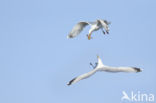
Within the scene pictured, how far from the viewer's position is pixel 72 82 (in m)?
39.0

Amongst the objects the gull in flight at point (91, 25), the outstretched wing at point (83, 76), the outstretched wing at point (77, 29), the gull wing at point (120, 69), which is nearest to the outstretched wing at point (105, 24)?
the gull in flight at point (91, 25)

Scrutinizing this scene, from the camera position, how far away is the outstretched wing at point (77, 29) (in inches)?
1622

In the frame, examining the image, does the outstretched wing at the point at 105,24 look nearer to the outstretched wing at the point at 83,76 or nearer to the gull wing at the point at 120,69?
the gull wing at the point at 120,69

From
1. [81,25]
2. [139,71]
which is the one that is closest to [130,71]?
[139,71]

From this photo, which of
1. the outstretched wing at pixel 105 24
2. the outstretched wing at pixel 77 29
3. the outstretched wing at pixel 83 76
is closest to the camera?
the outstretched wing at pixel 105 24

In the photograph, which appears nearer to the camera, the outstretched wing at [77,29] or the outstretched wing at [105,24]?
the outstretched wing at [105,24]

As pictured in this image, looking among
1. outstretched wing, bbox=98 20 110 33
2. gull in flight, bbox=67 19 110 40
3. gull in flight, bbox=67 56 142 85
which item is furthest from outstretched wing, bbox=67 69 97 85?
outstretched wing, bbox=98 20 110 33

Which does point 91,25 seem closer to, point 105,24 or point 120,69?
point 105,24

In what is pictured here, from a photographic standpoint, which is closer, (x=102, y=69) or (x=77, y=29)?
(x=102, y=69)

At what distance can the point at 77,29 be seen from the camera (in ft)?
136

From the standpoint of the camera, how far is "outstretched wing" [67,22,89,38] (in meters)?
41.2

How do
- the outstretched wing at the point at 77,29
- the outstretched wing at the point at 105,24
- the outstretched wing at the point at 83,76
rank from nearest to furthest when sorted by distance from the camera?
the outstretched wing at the point at 105,24 → the outstretched wing at the point at 83,76 → the outstretched wing at the point at 77,29

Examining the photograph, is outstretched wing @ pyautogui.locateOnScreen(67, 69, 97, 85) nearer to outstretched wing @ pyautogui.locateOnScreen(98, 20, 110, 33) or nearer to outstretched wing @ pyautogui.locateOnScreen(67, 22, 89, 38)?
outstretched wing @ pyautogui.locateOnScreen(98, 20, 110, 33)

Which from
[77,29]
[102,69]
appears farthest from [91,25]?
[102,69]
